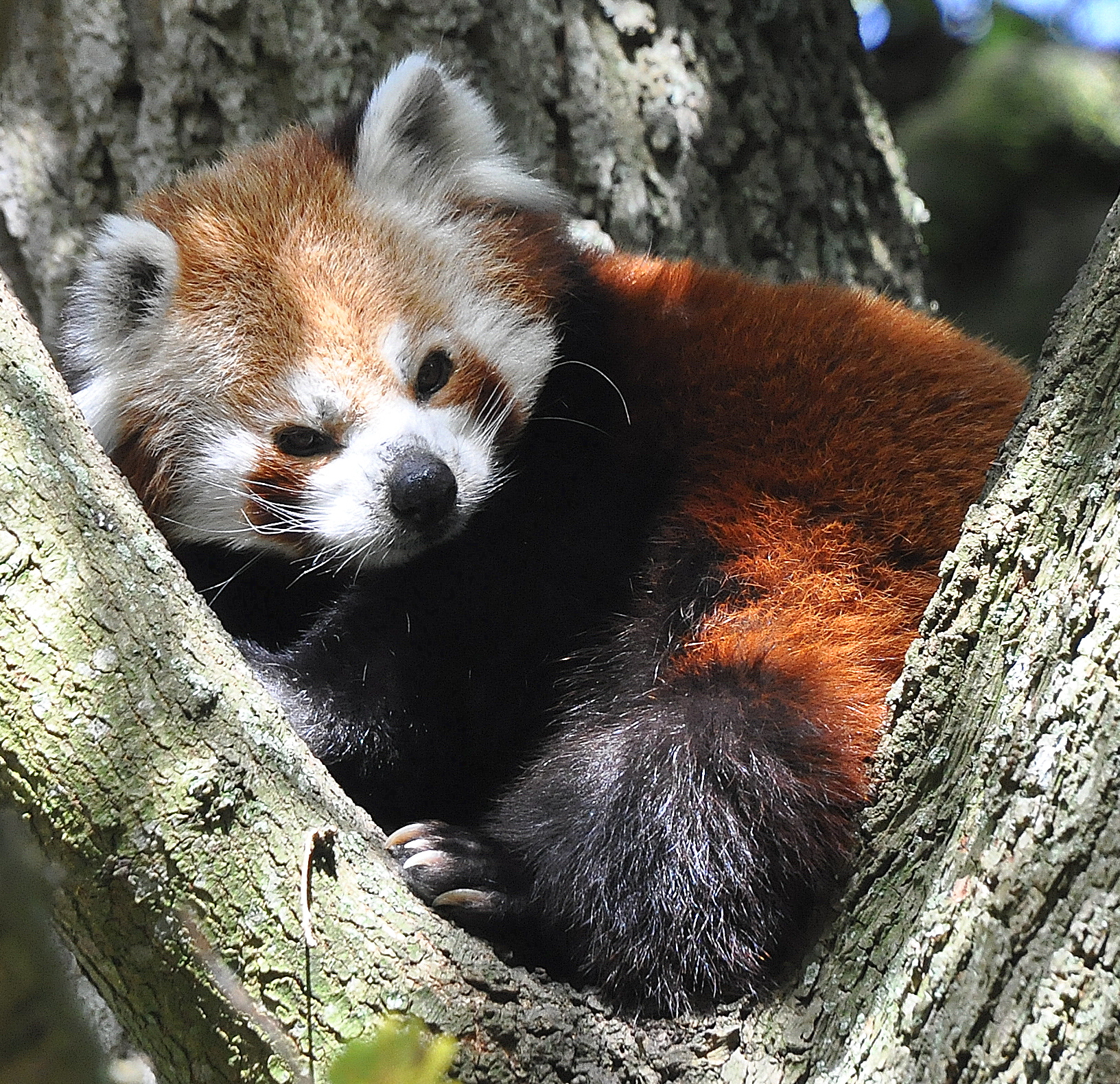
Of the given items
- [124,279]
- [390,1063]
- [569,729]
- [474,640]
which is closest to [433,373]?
[474,640]

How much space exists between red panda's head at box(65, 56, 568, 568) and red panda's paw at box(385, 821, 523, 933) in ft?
2.27

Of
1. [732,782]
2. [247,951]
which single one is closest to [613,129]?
[732,782]

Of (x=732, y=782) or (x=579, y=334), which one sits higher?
(x=579, y=334)

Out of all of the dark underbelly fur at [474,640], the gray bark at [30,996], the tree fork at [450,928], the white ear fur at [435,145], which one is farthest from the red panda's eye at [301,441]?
the gray bark at [30,996]

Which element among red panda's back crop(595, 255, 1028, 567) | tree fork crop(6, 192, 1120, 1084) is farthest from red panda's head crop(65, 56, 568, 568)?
tree fork crop(6, 192, 1120, 1084)

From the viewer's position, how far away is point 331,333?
9.46 feet

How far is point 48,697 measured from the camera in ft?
6.04

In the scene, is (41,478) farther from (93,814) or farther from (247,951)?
(247,951)

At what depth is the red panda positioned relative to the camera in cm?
256

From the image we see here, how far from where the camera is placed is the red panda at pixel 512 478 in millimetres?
2559

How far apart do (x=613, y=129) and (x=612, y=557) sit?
5.33 feet

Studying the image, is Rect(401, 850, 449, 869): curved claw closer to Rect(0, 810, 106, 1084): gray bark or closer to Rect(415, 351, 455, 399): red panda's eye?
Rect(415, 351, 455, 399): red panda's eye

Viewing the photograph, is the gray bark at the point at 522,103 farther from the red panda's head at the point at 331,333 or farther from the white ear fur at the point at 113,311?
the white ear fur at the point at 113,311

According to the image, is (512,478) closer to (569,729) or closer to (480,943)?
(569,729)
